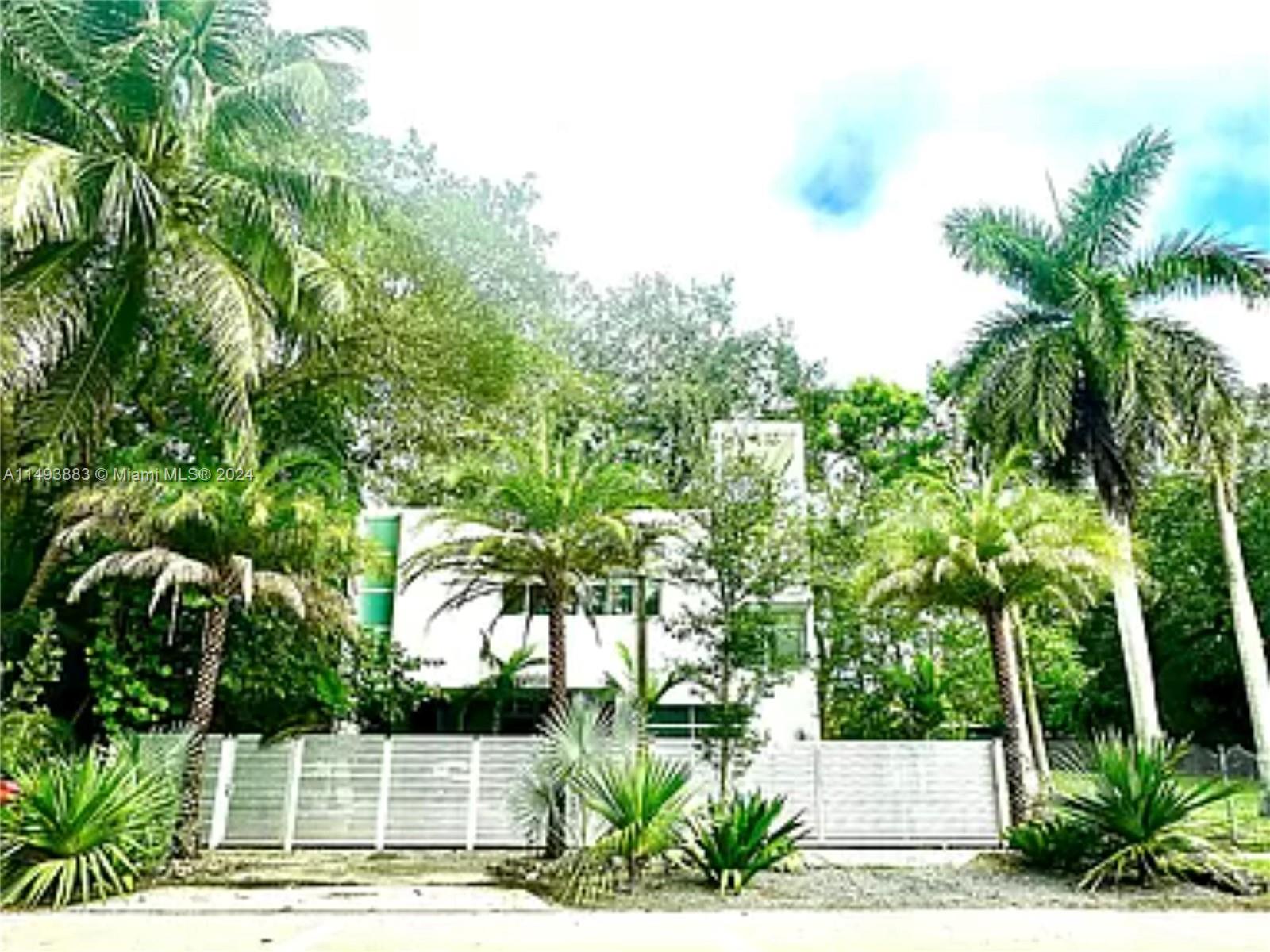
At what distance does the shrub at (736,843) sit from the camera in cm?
950

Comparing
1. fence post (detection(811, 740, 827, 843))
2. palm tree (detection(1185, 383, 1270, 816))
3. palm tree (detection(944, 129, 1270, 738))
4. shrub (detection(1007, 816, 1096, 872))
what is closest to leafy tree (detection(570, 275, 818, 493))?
palm tree (detection(944, 129, 1270, 738))

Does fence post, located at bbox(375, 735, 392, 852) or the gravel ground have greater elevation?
fence post, located at bbox(375, 735, 392, 852)

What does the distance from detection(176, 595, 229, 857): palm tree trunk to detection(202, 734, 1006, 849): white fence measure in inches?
53.5

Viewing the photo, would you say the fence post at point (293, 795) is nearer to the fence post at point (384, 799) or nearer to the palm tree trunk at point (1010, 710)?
the fence post at point (384, 799)

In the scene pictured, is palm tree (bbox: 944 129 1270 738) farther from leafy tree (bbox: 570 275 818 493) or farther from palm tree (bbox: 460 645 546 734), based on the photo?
palm tree (bbox: 460 645 546 734)

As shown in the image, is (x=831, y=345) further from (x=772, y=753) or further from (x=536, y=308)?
(x=772, y=753)

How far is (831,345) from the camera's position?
29047 mm

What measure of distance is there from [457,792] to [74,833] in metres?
5.17

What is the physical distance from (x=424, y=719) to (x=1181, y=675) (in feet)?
73.4

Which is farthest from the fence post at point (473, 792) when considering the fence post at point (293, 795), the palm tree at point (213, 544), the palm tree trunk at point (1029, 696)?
the palm tree trunk at point (1029, 696)

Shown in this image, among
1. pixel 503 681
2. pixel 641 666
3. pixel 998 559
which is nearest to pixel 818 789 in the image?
pixel 641 666

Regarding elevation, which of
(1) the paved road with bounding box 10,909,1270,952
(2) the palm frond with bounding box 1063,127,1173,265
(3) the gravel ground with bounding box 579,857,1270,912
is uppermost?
(2) the palm frond with bounding box 1063,127,1173,265

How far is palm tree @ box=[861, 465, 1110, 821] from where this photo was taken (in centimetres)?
1234

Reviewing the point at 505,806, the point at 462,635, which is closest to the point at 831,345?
the point at 462,635
